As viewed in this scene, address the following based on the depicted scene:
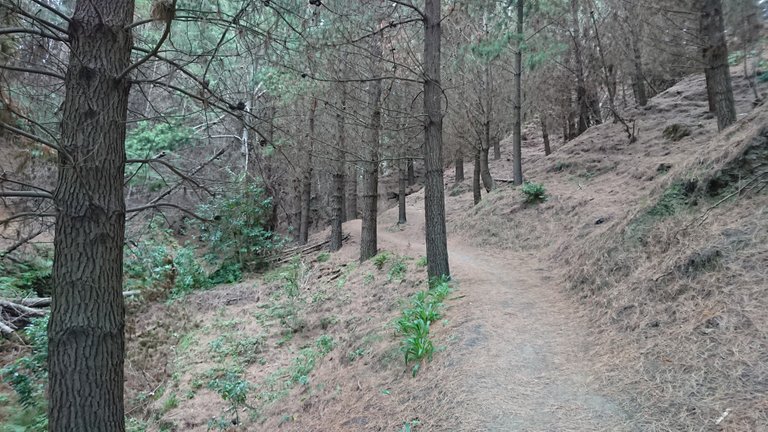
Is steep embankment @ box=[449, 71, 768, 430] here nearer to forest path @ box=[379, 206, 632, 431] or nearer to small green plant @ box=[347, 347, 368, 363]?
forest path @ box=[379, 206, 632, 431]

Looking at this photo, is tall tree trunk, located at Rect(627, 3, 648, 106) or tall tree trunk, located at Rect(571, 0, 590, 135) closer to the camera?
tall tree trunk, located at Rect(627, 3, 648, 106)

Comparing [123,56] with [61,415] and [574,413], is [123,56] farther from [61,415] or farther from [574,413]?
[574,413]

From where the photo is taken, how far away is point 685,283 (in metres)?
5.13

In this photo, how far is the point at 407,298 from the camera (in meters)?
8.34

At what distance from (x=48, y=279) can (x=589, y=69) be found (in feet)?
64.6

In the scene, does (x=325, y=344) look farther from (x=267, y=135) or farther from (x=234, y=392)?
(x=267, y=135)

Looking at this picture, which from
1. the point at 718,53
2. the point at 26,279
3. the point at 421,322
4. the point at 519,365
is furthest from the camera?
the point at 718,53

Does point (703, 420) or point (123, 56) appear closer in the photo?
point (703, 420)

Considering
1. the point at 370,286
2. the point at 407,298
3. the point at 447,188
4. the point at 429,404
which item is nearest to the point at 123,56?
the point at 429,404

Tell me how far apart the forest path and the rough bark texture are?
114 inches

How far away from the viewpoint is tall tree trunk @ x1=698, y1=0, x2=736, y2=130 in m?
8.73

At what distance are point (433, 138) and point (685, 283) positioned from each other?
423 cm

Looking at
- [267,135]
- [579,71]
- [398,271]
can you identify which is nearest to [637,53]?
→ [579,71]

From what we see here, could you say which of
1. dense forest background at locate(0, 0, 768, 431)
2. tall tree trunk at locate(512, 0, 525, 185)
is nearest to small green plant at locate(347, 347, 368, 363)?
dense forest background at locate(0, 0, 768, 431)
